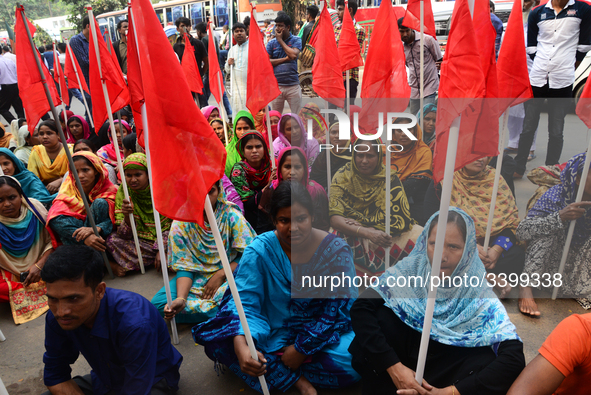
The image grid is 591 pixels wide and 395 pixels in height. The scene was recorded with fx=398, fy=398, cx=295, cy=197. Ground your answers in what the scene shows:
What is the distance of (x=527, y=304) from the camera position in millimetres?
2486

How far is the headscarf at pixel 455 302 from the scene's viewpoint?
5.34 ft

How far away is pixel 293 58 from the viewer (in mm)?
5551

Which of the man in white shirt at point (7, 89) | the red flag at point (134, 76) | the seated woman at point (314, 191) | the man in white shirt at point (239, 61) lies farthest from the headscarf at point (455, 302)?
the man in white shirt at point (7, 89)

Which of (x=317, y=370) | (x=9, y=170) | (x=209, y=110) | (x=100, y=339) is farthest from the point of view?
(x=209, y=110)

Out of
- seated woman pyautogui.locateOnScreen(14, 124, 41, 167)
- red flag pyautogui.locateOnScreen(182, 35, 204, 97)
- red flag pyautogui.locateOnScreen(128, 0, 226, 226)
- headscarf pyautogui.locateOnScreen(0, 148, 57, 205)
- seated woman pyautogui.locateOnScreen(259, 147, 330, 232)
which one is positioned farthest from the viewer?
red flag pyautogui.locateOnScreen(182, 35, 204, 97)

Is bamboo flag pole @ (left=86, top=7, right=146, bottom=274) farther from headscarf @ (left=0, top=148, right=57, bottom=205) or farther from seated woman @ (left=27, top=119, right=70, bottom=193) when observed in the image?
seated woman @ (left=27, top=119, right=70, bottom=193)

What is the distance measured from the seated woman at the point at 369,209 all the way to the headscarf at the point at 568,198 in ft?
3.84

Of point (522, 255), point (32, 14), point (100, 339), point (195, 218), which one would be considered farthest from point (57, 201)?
point (32, 14)

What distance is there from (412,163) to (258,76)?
229 cm

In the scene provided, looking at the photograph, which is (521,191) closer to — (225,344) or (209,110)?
(225,344)

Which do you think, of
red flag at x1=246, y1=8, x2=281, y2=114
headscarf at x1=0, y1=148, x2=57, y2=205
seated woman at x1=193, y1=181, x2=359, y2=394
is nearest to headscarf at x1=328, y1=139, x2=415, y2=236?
seated woman at x1=193, y1=181, x2=359, y2=394

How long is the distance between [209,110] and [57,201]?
2.25m

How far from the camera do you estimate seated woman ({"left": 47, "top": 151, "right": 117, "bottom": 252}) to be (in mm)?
3182

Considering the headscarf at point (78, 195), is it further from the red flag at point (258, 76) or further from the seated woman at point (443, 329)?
the seated woman at point (443, 329)
